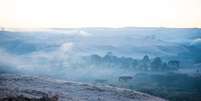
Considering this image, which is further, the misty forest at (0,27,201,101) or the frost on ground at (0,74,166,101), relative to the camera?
the misty forest at (0,27,201,101)

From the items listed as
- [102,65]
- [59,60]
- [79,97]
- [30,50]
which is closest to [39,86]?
[79,97]

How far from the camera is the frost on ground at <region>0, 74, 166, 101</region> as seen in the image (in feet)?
163

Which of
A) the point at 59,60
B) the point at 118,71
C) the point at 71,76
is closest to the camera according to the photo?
the point at 71,76

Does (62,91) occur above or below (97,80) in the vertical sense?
above

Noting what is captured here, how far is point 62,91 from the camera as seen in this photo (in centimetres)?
5488

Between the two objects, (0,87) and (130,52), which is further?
(130,52)

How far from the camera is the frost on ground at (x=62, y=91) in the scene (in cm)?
4981

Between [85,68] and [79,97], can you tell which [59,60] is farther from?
[79,97]

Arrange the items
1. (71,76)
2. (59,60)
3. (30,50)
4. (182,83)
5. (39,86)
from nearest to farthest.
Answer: (39,86) → (182,83) → (71,76) → (59,60) → (30,50)

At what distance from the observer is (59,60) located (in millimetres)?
138125

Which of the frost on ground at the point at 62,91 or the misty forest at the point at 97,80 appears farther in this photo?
the misty forest at the point at 97,80

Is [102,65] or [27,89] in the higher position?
[27,89]

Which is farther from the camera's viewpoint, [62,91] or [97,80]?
[97,80]

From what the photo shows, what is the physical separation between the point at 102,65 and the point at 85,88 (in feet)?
224
